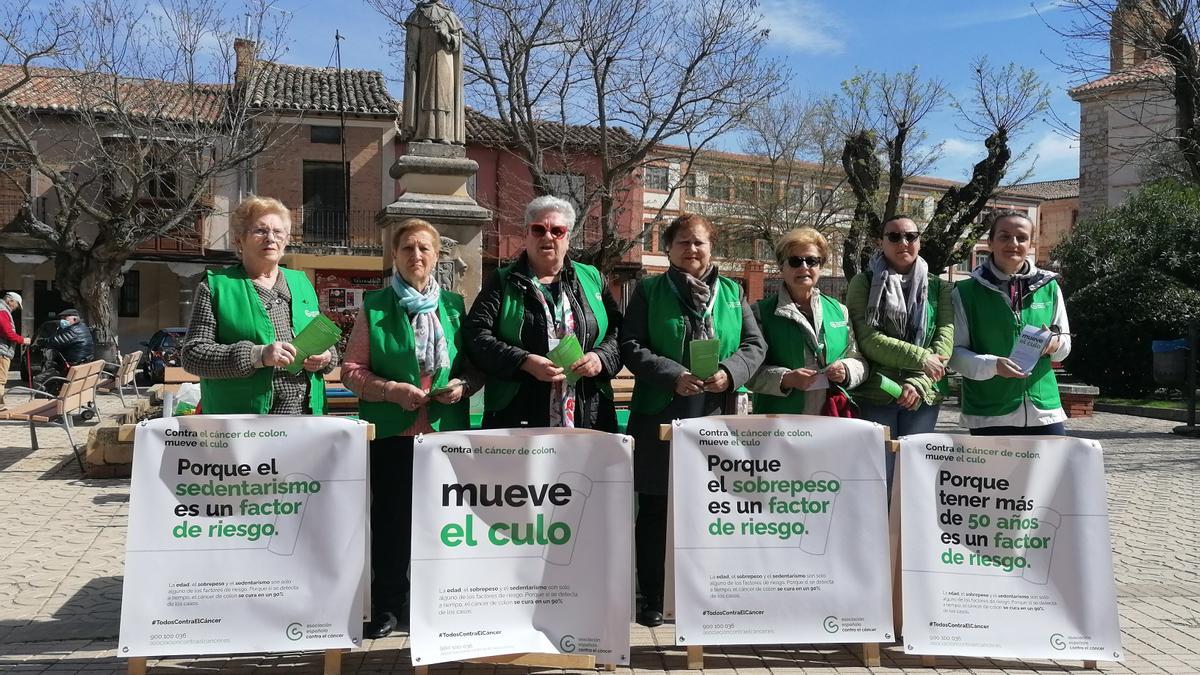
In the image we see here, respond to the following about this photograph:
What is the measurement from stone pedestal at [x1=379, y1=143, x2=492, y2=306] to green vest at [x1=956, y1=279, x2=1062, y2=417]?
4387 millimetres

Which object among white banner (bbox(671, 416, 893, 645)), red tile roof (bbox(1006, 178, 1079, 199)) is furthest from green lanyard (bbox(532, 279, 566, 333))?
red tile roof (bbox(1006, 178, 1079, 199))

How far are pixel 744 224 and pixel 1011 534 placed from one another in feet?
122

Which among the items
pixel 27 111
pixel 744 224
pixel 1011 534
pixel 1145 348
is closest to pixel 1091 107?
pixel 744 224

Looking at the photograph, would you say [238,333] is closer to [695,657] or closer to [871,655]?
[695,657]

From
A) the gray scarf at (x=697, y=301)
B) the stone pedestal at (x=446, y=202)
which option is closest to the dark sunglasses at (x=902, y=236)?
the gray scarf at (x=697, y=301)

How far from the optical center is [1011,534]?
3969 mm

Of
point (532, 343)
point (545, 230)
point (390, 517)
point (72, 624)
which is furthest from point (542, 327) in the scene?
point (72, 624)

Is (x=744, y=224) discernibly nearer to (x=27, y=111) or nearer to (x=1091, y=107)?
(x=1091, y=107)

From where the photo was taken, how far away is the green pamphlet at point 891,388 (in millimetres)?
4250

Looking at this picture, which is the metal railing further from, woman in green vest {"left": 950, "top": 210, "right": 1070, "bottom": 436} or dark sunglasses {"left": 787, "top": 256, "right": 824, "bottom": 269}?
woman in green vest {"left": 950, "top": 210, "right": 1070, "bottom": 436}

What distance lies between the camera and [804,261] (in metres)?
4.33

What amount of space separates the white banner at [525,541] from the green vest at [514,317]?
0.49m

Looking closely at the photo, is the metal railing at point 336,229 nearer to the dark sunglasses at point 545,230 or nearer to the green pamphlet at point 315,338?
the dark sunglasses at point 545,230

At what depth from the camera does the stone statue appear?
317 inches
